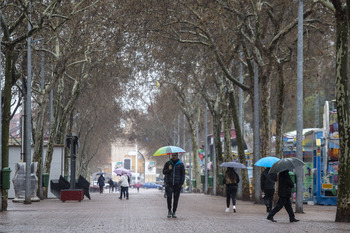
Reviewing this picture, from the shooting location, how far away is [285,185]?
17438 millimetres

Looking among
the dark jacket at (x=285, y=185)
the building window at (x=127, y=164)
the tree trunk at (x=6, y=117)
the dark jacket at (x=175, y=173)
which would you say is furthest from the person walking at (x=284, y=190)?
the building window at (x=127, y=164)

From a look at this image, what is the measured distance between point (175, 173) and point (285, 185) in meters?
2.74

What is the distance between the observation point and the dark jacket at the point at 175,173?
18562 mm

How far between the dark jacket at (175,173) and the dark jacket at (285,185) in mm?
2429

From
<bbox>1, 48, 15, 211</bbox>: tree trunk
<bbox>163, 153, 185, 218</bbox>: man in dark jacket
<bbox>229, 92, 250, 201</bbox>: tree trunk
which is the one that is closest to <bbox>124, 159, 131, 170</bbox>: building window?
<bbox>229, 92, 250, 201</bbox>: tree trunk

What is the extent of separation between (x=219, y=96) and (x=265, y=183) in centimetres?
1938

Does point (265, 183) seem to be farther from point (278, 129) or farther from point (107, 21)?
point (107, 21)

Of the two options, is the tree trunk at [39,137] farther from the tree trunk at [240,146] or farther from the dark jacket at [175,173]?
the dark jacket at [175,173]

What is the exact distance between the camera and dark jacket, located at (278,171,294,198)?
57.1 ft

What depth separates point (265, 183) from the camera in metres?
22.5

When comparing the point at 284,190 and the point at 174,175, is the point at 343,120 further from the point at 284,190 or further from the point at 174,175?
the point at 174,175

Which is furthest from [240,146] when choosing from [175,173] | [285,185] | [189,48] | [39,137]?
[285,185]

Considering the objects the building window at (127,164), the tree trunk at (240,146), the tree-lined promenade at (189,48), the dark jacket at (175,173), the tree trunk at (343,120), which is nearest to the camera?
the tree trunk at (343,120)

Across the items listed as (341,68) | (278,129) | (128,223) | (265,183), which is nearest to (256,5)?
(278,129)
